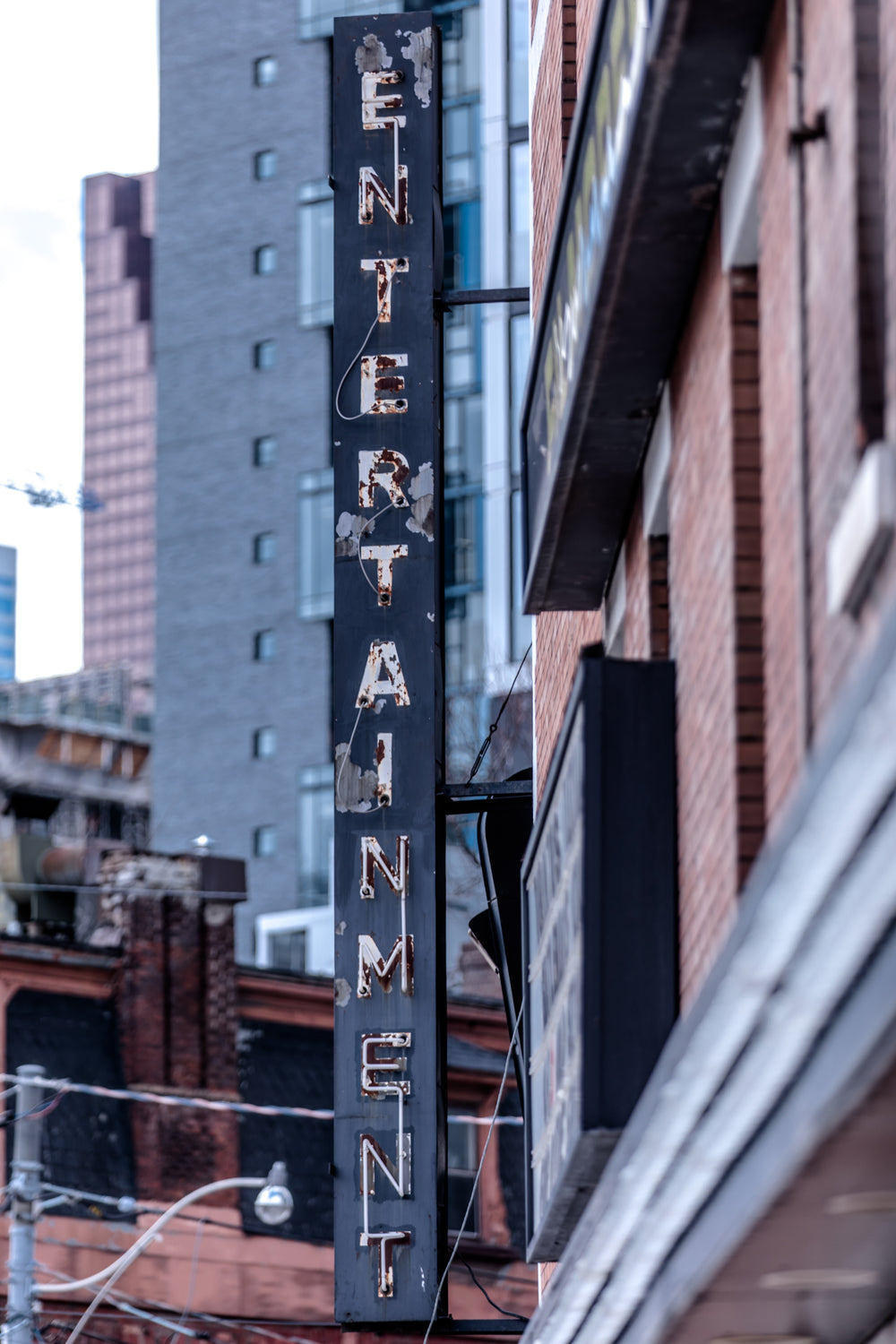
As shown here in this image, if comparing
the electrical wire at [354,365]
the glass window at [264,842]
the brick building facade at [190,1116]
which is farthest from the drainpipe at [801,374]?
the glass window at [264,842]

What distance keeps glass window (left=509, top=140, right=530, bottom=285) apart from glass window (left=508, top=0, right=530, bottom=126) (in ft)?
2.57

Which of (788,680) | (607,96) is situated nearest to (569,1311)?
(788,680)

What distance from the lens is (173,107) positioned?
71.0m

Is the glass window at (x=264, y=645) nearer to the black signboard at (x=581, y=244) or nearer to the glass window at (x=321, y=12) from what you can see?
the glass window at (x=321, y=12)

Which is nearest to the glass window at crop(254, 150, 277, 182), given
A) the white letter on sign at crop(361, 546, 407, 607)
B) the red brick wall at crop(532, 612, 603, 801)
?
the red brick wall at crop(532, 612, 603, 801)

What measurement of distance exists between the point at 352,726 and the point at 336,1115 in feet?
7.70

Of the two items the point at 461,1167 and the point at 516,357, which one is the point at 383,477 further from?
the point at 516,357

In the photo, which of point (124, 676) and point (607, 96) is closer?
point (607, 96)

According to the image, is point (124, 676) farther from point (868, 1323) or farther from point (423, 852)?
point (868, 1323)

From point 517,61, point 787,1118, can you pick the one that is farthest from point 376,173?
point 517,61

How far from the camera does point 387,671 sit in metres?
15.2

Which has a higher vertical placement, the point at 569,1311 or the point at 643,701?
the point at 643,701

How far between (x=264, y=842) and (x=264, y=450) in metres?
10.9

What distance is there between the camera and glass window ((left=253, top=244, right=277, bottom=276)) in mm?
69375
